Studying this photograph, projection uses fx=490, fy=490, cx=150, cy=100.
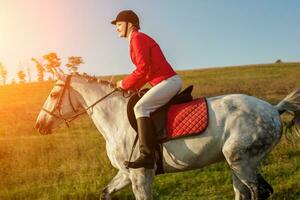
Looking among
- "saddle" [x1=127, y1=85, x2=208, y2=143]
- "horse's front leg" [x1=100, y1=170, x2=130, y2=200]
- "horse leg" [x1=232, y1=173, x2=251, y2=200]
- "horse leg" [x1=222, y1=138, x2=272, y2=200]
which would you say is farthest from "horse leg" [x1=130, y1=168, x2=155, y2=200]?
"horse leg" [x1=232, y1=173, x2=251, y2=200]

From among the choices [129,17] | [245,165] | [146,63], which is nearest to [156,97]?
[146,63]

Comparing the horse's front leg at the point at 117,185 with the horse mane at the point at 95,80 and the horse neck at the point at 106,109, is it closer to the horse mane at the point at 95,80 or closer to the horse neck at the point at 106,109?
the horse neck at the point at 106,109

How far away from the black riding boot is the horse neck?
443mm

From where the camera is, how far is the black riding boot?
7.24 meters

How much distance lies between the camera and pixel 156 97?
737 centimetres

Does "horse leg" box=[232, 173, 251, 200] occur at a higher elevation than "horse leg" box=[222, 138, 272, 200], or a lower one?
lower

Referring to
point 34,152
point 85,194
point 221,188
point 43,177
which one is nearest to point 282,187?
point 221,188

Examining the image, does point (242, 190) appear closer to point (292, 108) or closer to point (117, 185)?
point (292, 108)

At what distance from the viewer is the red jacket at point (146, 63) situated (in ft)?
24.1

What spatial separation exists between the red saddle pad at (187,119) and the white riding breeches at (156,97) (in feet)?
0.76

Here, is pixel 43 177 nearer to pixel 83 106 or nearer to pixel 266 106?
pixel 83 106

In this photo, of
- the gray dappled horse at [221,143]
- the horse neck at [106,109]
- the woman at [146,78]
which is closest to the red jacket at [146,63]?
the woman at [146,78]

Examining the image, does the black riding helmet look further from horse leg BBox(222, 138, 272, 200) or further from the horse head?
horse leg BBox(222, 138, 272, 200)

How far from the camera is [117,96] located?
7.96 m
